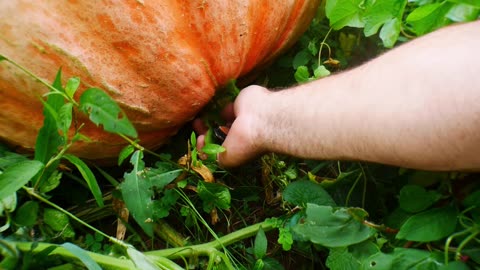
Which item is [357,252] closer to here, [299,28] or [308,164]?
[308,164]

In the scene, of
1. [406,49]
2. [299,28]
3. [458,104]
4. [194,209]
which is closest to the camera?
[458,104]

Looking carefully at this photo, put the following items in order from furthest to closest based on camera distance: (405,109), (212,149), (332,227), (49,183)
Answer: (212,149), (49,183), (332,227), (405,109)

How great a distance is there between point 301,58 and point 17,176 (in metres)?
0.80

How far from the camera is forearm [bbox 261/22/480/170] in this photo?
817 mm

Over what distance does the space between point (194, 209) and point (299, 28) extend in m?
0.53

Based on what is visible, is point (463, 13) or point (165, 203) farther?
point (165, 203)

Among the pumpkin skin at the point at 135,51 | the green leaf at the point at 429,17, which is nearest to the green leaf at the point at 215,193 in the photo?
the pumpkin skin at the point at 135,51

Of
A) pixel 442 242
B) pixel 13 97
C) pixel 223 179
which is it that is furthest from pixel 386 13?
pixel 13 97

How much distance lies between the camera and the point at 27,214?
40.1 inches

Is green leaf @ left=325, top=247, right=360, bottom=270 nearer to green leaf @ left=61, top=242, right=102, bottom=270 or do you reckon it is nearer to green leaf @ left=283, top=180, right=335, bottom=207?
green leaf @ left=283, top=180, right=335, bottom=207

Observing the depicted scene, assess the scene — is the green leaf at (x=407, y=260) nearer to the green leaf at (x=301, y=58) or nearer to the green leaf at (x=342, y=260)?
Result: the green leaf at (x=342, y=260)

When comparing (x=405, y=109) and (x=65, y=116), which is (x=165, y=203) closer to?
(x=65, y=116)

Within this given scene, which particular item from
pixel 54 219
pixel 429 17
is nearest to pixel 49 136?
pixel 54 219

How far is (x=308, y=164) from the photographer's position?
132cm
